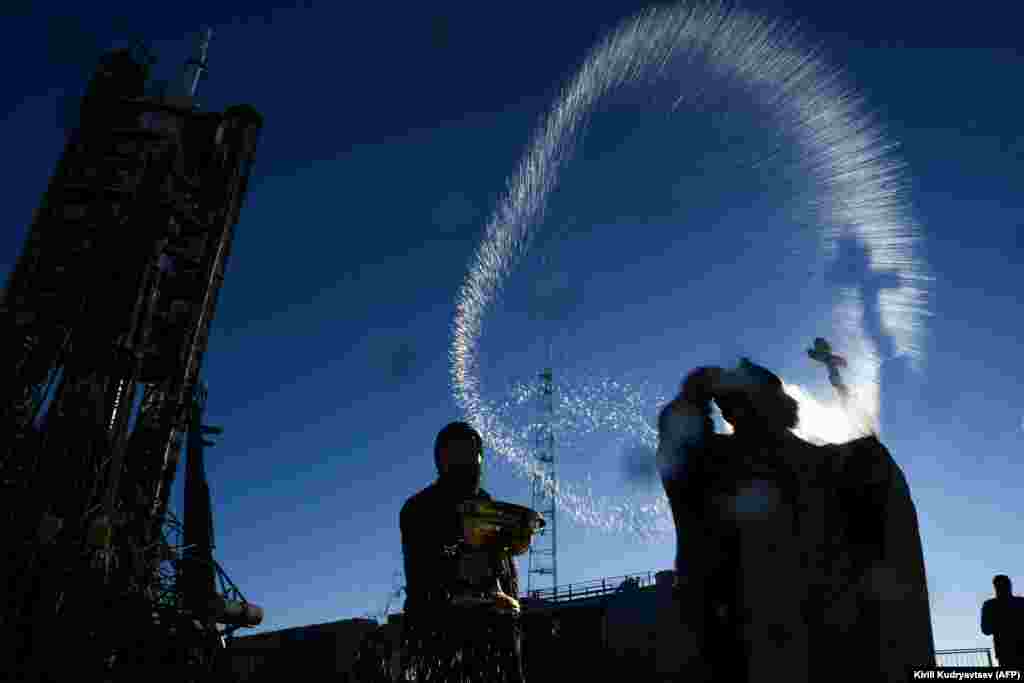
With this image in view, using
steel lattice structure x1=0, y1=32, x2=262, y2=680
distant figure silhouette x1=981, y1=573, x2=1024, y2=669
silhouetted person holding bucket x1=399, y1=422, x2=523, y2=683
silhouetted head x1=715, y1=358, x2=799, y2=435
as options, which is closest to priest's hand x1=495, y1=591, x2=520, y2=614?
silhouetted person holding bucket x1=399, y1=422, x2=523, y2=683

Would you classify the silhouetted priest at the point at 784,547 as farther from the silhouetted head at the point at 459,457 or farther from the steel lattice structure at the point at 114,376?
the steel lattice structure at the point at 114,376

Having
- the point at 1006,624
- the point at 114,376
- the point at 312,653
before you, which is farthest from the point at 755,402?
the point at 312,653

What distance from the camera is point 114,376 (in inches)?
685

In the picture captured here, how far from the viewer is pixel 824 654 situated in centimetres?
145

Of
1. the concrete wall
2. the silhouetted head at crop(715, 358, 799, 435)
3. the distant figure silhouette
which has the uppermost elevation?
the silhouetted head at crop(715, 358, 799, 435)

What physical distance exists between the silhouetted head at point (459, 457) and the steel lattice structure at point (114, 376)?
12.3 meters

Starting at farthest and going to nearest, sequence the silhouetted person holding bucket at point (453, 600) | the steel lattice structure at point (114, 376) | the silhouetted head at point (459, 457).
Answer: the steel lattice structure at point (114, 376) → the silhouetted head at point (459, 457) → the silhouetted person holding bucket at point (453, 600)

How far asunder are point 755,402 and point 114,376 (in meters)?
19.4

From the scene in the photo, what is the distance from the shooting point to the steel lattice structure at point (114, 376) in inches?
488

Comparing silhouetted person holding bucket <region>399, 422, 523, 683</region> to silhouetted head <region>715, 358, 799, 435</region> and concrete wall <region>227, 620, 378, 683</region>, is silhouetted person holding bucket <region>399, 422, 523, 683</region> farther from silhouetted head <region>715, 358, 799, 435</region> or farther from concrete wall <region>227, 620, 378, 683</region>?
concrete wall <region>227, 620, 378, 683</region>

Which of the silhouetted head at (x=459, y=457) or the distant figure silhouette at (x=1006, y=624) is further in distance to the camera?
the distant figure silhouette at (x=1006, y=624)

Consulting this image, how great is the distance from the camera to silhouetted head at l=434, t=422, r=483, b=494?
3.12 meters

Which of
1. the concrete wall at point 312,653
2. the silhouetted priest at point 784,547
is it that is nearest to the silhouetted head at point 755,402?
the silhouetted priest at point 784,547

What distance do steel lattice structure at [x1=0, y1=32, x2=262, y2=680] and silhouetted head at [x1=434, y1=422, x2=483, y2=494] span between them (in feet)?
40.2
